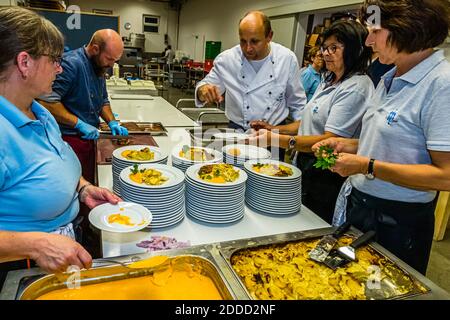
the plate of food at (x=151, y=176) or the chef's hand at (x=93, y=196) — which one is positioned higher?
the plate of food at (x=151, y=176)

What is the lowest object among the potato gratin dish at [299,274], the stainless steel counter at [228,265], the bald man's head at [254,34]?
the potato gratin dish at [299,274]

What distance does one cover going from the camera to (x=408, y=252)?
125 cm

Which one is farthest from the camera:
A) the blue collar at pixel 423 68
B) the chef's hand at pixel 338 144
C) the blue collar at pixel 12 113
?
the chef's hand at pixel 338 144

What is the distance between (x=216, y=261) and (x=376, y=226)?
689 millimetres

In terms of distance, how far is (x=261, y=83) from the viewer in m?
2.19

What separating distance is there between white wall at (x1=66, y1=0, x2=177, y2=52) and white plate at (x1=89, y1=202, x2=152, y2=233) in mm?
14563

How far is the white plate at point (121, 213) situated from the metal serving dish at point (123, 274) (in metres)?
0.10

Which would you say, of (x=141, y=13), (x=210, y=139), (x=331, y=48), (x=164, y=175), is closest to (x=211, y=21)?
(x=141, y=13)

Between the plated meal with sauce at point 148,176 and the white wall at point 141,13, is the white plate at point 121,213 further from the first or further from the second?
the white wall at point 141,13

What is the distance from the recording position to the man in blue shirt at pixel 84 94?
7.03 feet

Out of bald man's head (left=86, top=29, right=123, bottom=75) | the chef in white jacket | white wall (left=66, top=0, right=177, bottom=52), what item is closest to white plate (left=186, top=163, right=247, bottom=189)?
the chef in white jacket

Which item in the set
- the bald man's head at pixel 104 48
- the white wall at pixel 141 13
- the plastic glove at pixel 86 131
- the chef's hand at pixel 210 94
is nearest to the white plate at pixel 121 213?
the chef's hand at pixel 210 94
